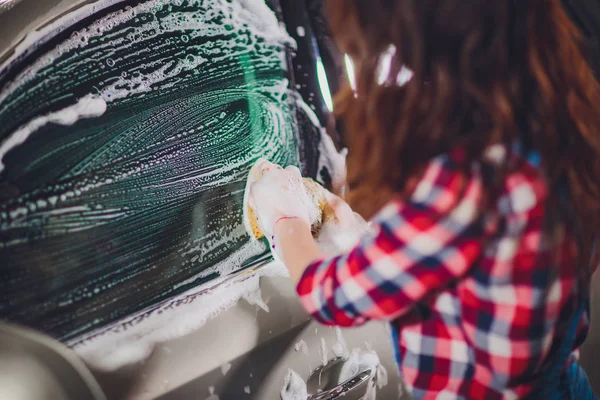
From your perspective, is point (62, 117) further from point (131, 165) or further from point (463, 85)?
point (463, 85)

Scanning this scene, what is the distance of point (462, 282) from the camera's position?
27.2 inches

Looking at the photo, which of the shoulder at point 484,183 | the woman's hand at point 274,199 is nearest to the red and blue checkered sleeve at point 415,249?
the shoulder at point 484,183

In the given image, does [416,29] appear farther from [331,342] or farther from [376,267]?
[331,342]

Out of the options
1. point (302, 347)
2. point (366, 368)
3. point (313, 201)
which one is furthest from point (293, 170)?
point (366, 368)

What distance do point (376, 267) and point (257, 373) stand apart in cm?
45

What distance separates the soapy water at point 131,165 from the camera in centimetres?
71

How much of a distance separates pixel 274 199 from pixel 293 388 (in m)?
0.43

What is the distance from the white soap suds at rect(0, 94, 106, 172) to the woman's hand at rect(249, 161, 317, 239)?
0.36m

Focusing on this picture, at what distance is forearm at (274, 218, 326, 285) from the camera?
856 mm

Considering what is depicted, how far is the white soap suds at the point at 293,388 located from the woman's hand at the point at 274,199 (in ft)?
1.04

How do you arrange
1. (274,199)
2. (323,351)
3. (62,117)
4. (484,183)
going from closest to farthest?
(484,183) < (62,117) < (274,199) < (323,351)

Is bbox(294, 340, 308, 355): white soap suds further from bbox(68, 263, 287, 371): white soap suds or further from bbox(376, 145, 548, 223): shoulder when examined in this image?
bbox(376, 145, 548, 223): shoulder

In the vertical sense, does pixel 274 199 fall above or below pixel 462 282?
above

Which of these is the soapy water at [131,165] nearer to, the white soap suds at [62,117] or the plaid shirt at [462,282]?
the white soap suds at [62,117]
